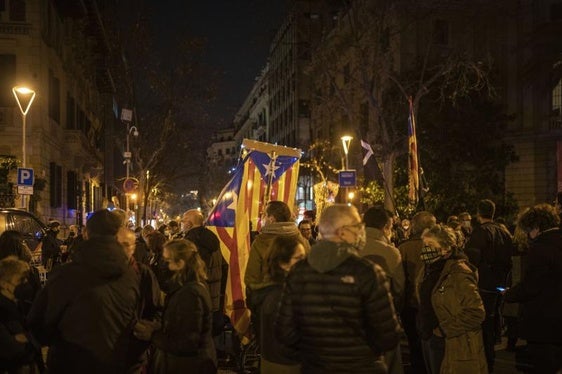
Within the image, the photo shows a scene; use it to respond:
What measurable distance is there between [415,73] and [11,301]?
3137 cm

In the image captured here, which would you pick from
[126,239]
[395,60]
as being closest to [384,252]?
[126,239]

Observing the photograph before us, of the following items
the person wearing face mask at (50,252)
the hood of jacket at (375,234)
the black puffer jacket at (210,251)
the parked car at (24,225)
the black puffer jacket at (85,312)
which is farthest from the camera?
the person wearing face mask at (50,252)

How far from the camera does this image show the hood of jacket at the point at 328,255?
3975 mm

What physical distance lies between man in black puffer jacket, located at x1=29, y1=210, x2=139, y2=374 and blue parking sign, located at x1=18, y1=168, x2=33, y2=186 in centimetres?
1456

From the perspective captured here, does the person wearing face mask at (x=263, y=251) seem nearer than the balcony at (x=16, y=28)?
Yes

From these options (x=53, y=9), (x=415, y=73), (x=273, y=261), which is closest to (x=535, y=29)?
(x=415, y=73)

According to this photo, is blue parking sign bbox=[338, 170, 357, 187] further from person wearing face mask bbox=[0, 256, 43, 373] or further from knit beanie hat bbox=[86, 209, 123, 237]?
knit beanie hat bbox=[86, 209, 123, 237]

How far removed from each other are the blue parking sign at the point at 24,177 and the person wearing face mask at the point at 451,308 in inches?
562

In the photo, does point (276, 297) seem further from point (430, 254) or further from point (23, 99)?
point (23, 99)

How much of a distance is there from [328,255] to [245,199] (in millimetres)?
5142

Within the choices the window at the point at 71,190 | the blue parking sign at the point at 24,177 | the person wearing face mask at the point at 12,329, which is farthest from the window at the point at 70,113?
the person wearing face mask at the point at 12,329

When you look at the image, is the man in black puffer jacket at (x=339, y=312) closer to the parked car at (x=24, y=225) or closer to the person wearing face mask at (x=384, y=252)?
the person wearing face mask at (x=384, y=252)

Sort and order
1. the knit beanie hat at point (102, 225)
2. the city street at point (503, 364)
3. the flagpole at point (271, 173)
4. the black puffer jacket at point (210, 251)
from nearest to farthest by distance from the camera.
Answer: the knit beanie hat at point (102, 225), the black puffer jacket at point (210, 251), the city street at point (503, 364), the flagpole at point (271, 173)

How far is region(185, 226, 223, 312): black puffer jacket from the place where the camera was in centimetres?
855
